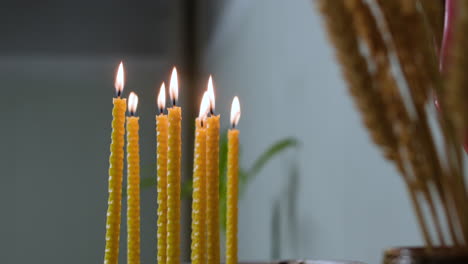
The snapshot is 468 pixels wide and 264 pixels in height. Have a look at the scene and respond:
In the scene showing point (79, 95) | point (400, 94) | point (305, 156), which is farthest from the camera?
point (79, 95)

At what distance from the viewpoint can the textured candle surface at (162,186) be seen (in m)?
0.44

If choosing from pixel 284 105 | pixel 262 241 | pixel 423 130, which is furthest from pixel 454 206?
pixel 262 241

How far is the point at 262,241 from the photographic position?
208 centimetres

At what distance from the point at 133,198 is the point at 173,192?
51 millimetres

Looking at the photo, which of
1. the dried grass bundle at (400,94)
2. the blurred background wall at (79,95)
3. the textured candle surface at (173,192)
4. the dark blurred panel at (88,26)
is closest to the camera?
the dried grass bundle at (400,94)

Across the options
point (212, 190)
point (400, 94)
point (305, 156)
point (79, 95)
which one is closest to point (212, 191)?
point (212, 190)

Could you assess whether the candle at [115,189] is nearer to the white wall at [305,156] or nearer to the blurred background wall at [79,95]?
the white wall at [305,156]

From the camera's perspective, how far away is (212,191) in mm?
439

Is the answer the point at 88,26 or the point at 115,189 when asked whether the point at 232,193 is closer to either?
the point at 115,189

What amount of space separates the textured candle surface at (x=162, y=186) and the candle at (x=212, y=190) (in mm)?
34

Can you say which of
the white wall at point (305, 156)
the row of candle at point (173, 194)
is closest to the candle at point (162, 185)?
the row of candle at point (173, 194)

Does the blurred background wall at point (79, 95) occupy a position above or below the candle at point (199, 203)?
above

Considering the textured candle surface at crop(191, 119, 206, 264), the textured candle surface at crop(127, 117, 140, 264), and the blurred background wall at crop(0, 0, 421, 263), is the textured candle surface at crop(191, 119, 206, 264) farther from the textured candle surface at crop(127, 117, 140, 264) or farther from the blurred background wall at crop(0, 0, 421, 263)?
the blurred background wall at crop(0, 0, 421, 263)

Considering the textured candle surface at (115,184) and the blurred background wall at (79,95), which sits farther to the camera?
the blurred background wall at (79,95)
